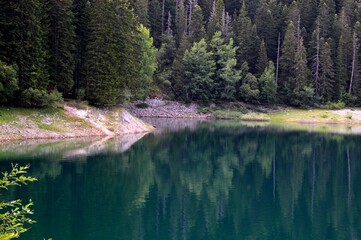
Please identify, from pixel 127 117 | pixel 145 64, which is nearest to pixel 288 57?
pixel 145 64

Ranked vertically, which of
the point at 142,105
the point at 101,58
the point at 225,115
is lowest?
the point at 225,115

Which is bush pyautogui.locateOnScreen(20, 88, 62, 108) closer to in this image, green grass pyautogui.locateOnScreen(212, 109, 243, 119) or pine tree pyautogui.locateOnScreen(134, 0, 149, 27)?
green grass pyautogui.locateOnScreen(212, 109, 243, 119)

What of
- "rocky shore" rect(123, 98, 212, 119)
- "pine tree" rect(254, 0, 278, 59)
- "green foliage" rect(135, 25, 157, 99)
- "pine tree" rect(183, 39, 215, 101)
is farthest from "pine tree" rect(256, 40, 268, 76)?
"green foliage" rect(135, 25, 157, 99)

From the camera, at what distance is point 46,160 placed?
32.6 meters

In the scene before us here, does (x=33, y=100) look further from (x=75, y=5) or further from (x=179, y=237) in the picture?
(x=179, y=237)

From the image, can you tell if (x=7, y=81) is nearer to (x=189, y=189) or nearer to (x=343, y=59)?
(x=189, y=189)

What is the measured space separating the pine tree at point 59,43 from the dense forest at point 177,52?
0.38 feet

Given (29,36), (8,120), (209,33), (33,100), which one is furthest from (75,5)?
(209,33)

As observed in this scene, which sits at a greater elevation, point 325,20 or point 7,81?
point 325,20

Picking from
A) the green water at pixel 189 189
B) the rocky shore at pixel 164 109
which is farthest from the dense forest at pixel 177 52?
the green water at pixel 189 189

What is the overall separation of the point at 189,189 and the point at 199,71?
6126 centimetres

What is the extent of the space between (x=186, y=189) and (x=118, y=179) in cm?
498

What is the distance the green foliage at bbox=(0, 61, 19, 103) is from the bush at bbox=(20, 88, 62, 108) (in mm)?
1518

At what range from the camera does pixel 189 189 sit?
87.5 ft
